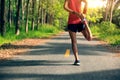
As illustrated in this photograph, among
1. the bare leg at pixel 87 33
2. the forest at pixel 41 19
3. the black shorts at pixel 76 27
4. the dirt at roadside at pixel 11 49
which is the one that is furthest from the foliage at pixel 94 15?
the black shorts at pixel 76 27

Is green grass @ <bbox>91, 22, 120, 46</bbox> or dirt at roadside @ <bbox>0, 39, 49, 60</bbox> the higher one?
dirt at roadside @ <bbox>0, 39, 49, 60</bbox>

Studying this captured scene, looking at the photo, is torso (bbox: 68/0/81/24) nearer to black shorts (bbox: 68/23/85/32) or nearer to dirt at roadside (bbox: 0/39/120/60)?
black shorts (bbox: 68/23/85/32)

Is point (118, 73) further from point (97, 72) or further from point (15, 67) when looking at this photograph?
point (15, 67)

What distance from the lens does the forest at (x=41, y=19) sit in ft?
92.7

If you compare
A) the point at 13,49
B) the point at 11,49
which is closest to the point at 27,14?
the point at 13,49

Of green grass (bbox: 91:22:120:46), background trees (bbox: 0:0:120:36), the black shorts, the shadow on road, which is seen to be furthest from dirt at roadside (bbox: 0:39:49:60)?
background trees (bbox: 0:0:120:36)

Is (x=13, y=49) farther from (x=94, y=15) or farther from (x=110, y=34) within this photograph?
(x=94, y=15)

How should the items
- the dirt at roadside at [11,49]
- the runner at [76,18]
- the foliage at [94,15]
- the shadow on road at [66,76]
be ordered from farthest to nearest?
the foliage at [94,15] < the dirt at roadside at [11,49] < the runner at [76,18] < the shadow on road at [66,76]

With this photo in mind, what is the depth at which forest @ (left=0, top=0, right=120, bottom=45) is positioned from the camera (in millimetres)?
28242

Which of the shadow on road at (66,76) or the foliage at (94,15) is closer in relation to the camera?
the shadow on road at (66,76)

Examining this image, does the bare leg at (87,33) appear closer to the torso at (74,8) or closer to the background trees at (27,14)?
the torso at (74,8)

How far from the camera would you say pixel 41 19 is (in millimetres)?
56688

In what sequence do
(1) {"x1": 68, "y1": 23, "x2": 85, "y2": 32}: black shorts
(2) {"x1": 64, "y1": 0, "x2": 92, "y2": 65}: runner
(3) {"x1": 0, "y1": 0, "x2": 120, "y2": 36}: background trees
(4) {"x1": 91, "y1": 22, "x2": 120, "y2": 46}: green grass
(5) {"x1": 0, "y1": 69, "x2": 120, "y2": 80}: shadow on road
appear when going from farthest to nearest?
(3) {"x1": 0, "y1": 0, "x2": 120, "y2": 36}: background trees
(4) {"x1": 91, "y1": 22, "x2": 120, "y2": 46}: green grass
(1) {"x1": 68, "y1": 23, "x2": 85, "y2": 32}: black shorts
(2) {"x1": 64, "y1": 0, "x2": 92, "y2": 65}: runner
(5) {"x1": 0, "y1": 69, "x2": 120, "y2": 80}: shadow on road

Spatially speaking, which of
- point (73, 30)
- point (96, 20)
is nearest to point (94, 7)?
point (96, 20)
